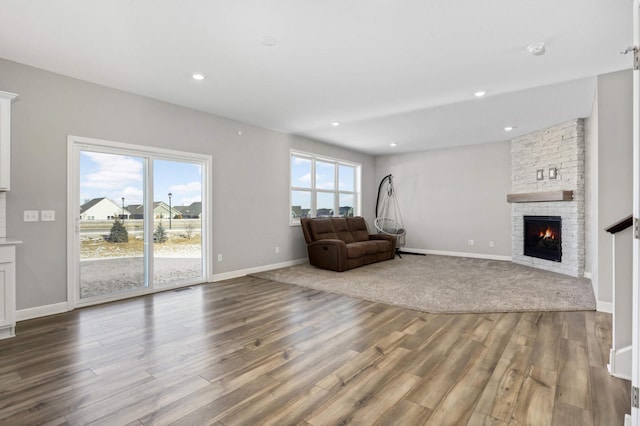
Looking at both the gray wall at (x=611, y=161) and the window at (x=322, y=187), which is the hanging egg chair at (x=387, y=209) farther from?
the gray wall at (x=611, y=161)

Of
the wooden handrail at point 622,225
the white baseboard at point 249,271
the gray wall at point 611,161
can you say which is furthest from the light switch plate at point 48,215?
the gray wall at point 611,161

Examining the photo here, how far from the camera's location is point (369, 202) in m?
8.74

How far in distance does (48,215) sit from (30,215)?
0.49ft

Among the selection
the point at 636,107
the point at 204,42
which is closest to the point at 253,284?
the point at 204,42

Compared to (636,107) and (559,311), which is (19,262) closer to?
(636,107)

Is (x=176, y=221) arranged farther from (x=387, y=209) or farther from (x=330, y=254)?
(x=387, y=209)

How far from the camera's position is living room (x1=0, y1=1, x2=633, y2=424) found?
3396 millimetres

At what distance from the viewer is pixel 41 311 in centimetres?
343

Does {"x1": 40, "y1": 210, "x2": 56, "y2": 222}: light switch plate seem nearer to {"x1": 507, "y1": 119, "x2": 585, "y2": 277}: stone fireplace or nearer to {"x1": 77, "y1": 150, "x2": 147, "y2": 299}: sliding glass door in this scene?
{"x1": 77, "y1": 150, "x2": 147, "y2": 299}: sliding glass door

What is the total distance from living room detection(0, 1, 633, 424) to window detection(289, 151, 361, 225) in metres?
0.21

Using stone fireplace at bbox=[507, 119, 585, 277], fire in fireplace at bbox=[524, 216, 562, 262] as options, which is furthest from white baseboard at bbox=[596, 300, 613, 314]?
fire in fireplace at bbox=[524, 216, 562, 262]

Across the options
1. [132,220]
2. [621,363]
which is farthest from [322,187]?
[621,363]

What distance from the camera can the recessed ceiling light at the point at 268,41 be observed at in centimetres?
280

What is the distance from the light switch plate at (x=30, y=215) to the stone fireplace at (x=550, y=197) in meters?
7.36
